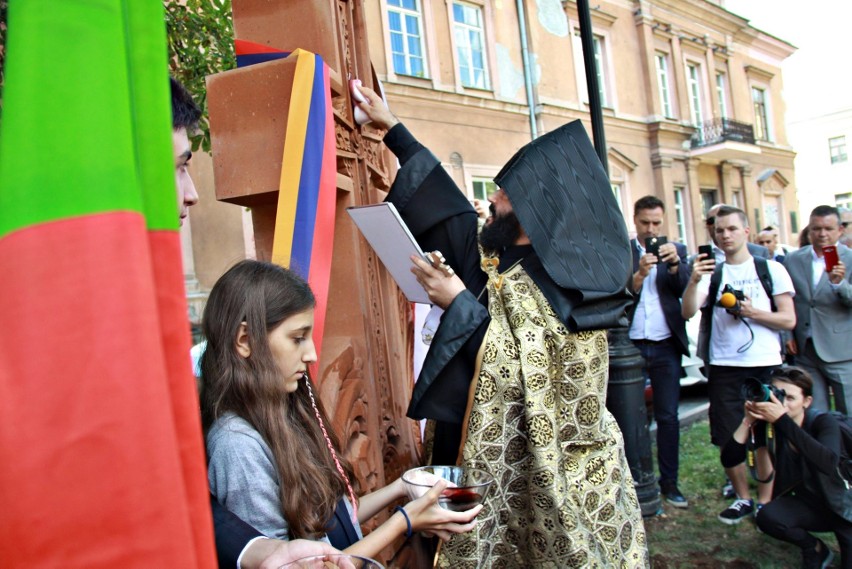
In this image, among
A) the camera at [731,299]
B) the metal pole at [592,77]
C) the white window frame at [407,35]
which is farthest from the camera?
the white window frame at [407,35]

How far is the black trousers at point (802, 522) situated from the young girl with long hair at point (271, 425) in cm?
286

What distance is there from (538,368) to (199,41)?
285 centimetres

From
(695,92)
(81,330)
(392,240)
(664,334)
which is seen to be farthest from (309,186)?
(695,92)

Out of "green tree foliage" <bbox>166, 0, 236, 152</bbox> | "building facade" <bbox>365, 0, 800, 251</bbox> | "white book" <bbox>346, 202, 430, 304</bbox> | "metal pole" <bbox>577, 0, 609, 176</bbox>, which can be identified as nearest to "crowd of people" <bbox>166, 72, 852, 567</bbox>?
"white book" <bbox>346, 202, 430, 304</bbox>

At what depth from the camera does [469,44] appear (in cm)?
1609

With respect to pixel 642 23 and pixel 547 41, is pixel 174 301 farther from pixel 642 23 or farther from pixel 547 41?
pixel 642 23

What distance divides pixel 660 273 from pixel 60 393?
4.81 metres

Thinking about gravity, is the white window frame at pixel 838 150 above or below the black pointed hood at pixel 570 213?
above

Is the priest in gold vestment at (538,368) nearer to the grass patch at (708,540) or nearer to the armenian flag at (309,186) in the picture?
the armenian flag at (309,186)

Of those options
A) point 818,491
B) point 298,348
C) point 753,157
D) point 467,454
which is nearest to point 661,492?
point 818,491

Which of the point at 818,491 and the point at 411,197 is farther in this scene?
the point at 818,491

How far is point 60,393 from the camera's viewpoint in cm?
68

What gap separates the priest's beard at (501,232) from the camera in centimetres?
264

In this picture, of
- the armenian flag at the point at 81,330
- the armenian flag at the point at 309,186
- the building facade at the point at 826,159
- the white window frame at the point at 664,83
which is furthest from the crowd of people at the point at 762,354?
the building facade at the point at 826,159
